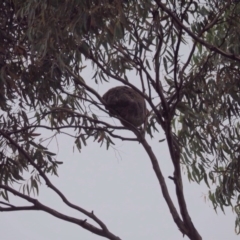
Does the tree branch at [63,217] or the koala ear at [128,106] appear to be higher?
the koala ear at [128,106]

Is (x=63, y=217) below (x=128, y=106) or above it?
below

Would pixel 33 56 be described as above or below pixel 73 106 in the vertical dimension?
below

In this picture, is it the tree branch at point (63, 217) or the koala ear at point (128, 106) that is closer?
the tree branch at point (63, 217)

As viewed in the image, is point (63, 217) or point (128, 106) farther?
point (128, 106)

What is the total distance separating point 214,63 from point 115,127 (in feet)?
2.66

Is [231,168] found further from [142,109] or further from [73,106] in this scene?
[73,106]

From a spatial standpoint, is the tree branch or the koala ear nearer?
the tree branch

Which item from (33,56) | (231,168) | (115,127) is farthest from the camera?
(231,168)

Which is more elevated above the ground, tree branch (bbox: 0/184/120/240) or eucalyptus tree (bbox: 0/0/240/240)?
eucalyptus tree (bbox: 0/0/240/240)

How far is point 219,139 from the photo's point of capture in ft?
16.2

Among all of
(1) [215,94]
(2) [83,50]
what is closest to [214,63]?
(1) [215,94]

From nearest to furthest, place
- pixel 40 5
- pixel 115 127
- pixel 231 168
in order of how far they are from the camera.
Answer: pixel 40 5 → pixel 115 127 → pixel 231 168

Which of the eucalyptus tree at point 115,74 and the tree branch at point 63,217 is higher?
the eucalyptus tree at point 115,74

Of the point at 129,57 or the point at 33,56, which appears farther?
the point at 129,57
